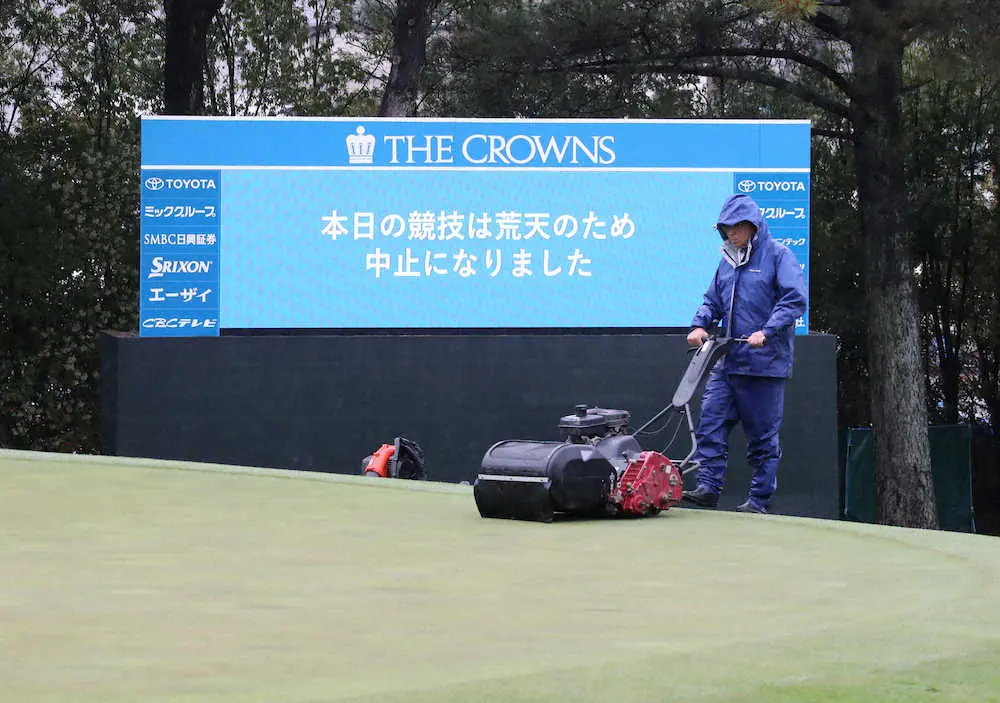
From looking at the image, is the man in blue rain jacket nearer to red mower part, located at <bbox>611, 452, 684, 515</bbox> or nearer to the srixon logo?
red mower part, located at <bbox>611, 452, 684, 515</bbox>

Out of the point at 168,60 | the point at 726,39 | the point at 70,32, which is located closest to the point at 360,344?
the point at 726,39

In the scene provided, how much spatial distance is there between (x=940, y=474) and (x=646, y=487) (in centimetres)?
1388

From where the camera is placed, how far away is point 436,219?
14.0 m

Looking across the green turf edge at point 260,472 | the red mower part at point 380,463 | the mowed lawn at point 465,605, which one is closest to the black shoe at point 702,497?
the mowed lawn at point 465,605

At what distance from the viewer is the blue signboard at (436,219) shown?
13.9 meters

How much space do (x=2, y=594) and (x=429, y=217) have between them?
9.17 meters

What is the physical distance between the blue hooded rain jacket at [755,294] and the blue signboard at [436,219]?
5280 millimetres

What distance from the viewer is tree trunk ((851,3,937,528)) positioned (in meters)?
18.6

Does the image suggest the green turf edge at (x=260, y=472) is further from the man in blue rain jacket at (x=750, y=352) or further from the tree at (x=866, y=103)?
the tree at (x=866, y=103)

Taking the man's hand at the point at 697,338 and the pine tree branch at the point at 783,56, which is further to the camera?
the pine tree branch at the point at 783,56

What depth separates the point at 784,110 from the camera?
23.0m

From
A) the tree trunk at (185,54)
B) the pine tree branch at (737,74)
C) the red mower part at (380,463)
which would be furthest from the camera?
the tree trunk at (185,54)

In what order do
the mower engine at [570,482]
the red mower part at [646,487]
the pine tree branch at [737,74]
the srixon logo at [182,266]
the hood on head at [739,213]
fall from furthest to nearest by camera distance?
1. the pine tree branch at [737,74]
2. the srixon logo at [182,266]
3. the hood on head at [739,213]
4. the red mower part at [646,487]
5. the mower engine at [570,482]

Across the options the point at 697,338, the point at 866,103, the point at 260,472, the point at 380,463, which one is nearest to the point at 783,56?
the point at 866,103
